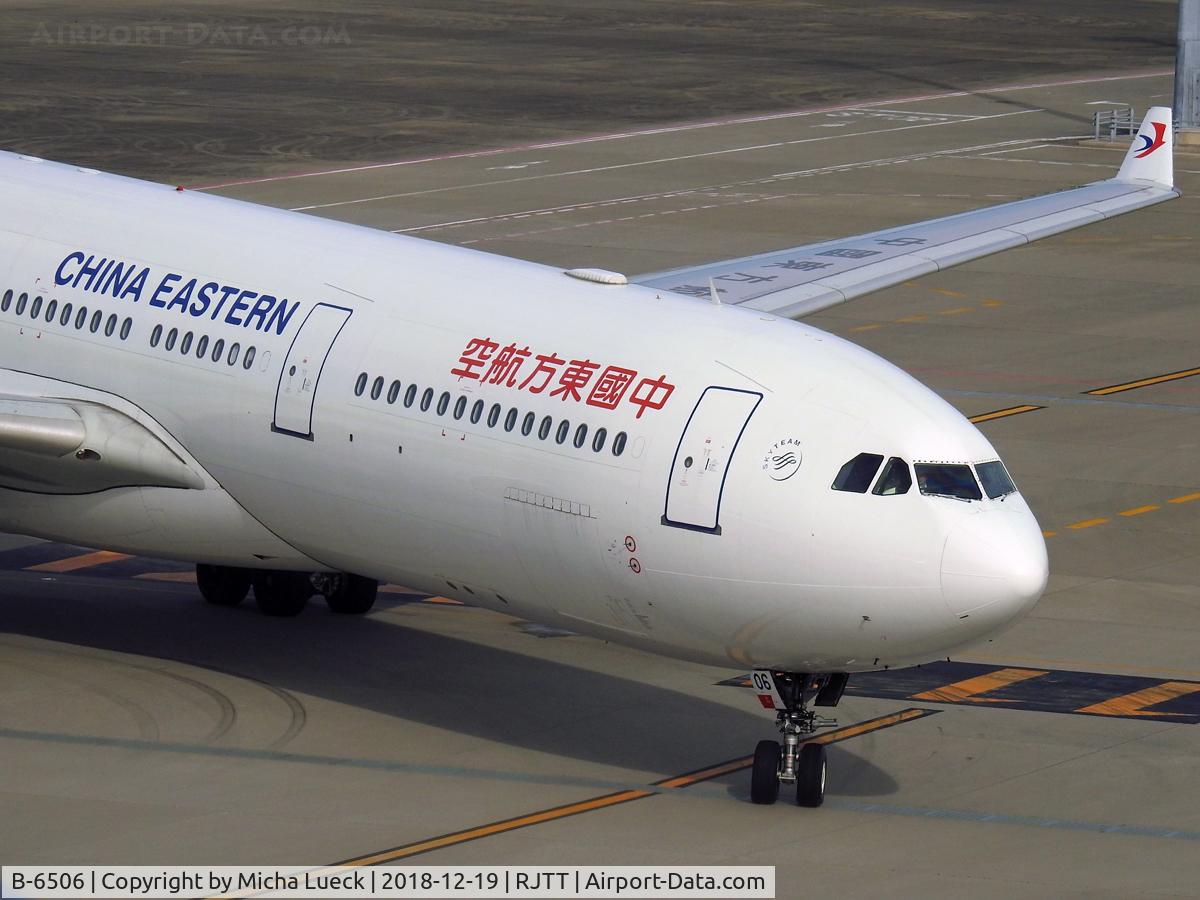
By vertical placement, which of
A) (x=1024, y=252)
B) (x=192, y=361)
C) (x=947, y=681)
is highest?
(x=1024, y=252)

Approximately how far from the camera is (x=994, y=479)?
2139 centimetres

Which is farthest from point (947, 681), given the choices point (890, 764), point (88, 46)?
point (88, 46)

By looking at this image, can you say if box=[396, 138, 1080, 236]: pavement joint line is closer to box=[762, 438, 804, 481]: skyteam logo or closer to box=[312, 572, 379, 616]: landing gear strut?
box=[312, 572, 379, 616]: landing gear strut

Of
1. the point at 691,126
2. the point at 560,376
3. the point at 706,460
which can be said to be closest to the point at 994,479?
the point at 706,460

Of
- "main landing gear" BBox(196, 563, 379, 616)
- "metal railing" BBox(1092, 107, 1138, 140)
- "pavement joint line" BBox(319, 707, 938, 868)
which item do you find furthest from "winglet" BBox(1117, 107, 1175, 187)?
"metal railing" BBox(1092, 107, 1138, 140)

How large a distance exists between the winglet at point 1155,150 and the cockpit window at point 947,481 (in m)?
15.3

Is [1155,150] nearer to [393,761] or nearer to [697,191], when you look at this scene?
A: [393,761]

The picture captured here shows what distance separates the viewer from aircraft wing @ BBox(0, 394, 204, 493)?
82.6 feet

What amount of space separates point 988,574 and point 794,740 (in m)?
2.95

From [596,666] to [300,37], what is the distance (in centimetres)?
8025

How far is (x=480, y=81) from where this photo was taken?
89312 millimetres

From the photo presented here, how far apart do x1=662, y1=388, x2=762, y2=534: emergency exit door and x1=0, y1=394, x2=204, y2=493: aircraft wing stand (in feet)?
21.9

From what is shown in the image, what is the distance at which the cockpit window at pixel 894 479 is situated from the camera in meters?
20.8

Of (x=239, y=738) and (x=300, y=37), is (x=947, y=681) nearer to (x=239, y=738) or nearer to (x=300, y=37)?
(x=239, y=738)
